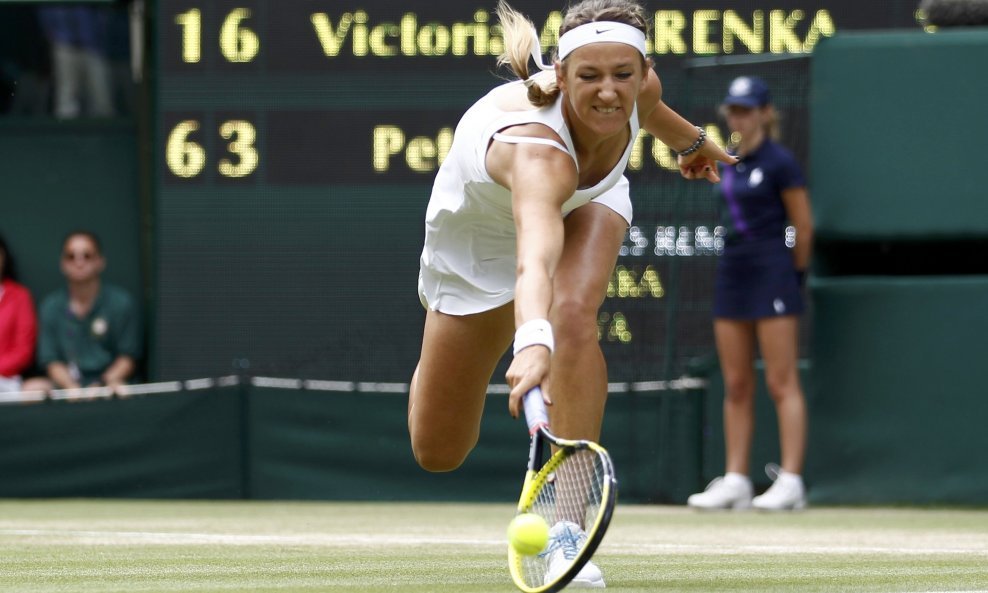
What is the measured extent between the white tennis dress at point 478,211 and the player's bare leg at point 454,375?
7 cm

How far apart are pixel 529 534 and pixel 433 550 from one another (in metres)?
1.78

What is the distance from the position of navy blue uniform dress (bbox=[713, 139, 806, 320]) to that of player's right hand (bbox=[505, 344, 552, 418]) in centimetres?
429

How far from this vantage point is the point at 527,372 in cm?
362

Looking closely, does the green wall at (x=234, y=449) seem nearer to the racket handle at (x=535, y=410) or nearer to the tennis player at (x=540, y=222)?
the tennis player at (x=540, y=222)

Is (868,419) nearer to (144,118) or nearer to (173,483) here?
(173,483)

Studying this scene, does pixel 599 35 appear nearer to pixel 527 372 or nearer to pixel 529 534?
pixel 527 372

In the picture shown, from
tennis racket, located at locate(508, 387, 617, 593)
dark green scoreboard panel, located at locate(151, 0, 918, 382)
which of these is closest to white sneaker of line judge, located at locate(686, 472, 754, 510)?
dark green scoreboard panel, located at locate(151, 0, 918, 382)

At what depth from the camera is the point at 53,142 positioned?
1023 centimetres

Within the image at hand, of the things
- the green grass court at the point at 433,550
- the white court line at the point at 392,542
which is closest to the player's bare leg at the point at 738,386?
the green grass court at the point at 433,550

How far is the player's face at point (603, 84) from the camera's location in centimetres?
416

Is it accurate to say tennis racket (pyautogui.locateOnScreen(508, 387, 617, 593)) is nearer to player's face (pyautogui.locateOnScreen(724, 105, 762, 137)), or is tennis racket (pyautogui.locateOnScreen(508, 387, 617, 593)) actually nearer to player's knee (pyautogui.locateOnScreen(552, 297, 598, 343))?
player's knee (pyautogui.locateOnScreen(552, 297, 598, 343))

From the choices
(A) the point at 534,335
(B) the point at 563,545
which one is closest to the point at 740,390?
(B) the point at 563,545

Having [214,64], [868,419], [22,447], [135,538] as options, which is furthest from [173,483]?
[868,419]

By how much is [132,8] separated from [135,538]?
4878mm
